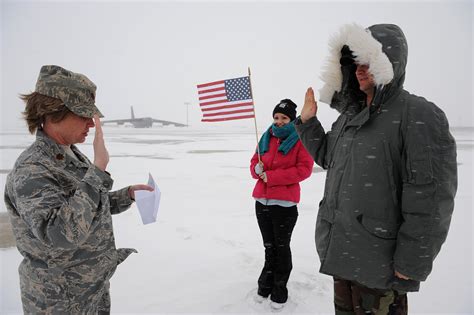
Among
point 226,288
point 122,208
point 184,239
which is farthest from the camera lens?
point 184,239

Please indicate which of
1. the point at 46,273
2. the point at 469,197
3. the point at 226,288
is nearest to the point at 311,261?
the point at 226,288

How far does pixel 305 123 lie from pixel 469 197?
25.5ft

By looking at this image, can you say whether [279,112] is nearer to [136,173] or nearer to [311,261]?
[311,261]

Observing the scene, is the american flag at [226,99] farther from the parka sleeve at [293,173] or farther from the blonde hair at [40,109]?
the blonde hair at [40,109]

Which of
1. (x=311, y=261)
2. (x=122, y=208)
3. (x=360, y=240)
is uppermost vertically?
(x=122, y=208)

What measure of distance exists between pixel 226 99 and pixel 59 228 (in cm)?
290

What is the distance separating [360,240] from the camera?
187 centimetres

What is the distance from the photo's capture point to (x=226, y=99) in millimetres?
4012

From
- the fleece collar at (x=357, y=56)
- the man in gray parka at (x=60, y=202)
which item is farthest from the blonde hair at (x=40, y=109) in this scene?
the fleece collar at (x=357, y=56)

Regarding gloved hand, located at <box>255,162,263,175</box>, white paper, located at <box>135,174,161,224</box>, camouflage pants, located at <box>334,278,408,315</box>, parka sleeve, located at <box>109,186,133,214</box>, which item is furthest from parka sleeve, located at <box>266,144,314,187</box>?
parka sleeve, located at <box>109,186,133,214</box>

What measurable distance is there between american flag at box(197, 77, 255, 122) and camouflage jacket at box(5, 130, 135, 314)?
7.67ft

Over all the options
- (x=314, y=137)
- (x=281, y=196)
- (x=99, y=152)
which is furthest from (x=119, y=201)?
(x=281, y=196)

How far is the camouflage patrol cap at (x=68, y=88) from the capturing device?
160cm

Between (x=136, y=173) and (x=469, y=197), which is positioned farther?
(x=136, y=173)
